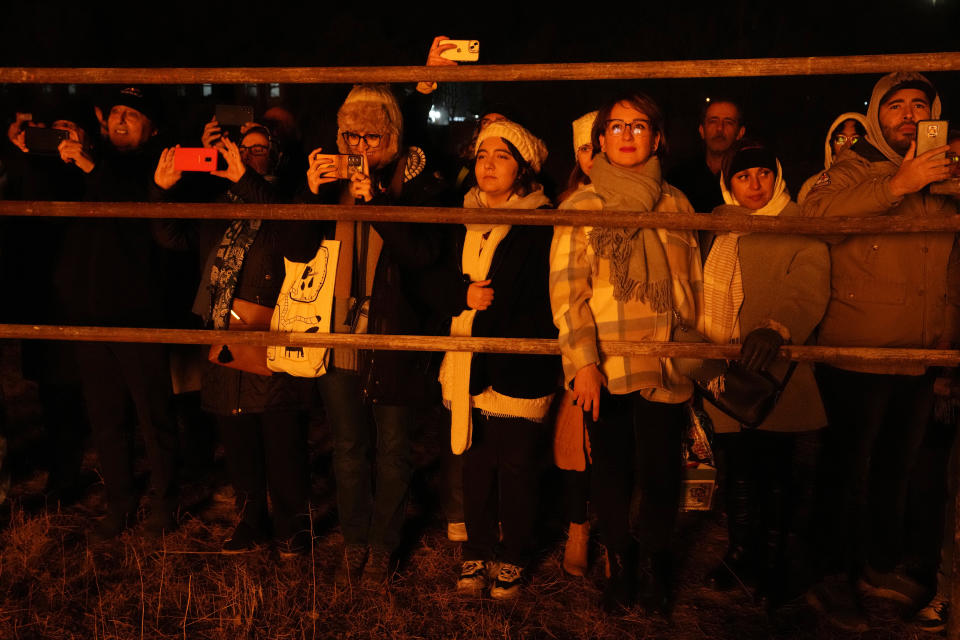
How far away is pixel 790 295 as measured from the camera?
3186 millimetres

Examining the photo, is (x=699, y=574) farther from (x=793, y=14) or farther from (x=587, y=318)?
(x=793, y=14)

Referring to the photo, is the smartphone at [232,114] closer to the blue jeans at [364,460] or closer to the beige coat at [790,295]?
the blue jeans at [364,460]

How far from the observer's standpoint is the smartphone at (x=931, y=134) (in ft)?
8.73

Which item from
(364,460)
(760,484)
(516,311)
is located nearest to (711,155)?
(516,311)

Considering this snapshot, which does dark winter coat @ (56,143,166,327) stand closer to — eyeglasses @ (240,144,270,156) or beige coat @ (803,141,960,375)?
eyeglasses @ (240,144,270,156)

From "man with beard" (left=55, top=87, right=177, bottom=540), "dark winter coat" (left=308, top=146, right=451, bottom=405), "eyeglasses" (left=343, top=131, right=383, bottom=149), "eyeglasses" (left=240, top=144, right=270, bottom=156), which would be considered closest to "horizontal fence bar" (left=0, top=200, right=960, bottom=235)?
"dark winter coat" (left=308, top=146, right=451, bottom=405)

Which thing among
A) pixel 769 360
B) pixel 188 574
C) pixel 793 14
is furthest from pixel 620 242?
pixel 793 14

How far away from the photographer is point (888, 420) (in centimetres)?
332

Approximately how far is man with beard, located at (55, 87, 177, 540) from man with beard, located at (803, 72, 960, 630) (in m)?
2.96

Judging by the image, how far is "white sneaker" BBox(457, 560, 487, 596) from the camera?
3.44 m

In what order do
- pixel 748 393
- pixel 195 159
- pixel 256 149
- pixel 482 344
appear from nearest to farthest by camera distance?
pixel 482 344, pixel 748 393, pixel 195 159, pixel 256 149

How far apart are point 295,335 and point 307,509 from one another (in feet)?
4.20

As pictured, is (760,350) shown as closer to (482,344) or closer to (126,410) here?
(482,344)

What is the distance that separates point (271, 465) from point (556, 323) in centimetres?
154
